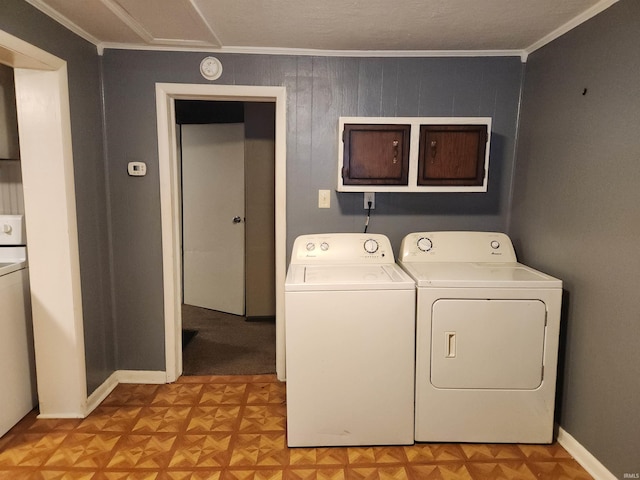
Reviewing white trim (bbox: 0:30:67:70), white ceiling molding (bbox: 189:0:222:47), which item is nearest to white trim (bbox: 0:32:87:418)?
white trim (bbox: 0:30:67:70)

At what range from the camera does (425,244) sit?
2.39m

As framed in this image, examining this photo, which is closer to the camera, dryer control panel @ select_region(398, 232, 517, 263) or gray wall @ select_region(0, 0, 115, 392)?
gray wall @ select_region(0, 0, 115, 392)

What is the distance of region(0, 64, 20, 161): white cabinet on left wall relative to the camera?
2.07m

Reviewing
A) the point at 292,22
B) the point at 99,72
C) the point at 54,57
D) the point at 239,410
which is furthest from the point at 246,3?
the point at 239,410

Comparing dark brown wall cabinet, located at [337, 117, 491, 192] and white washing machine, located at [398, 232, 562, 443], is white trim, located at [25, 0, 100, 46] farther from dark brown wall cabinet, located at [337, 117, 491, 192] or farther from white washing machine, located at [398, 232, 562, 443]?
white washing machine, located at [398, 232, 562, 443]

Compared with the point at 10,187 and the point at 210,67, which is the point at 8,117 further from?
the point at 210,67

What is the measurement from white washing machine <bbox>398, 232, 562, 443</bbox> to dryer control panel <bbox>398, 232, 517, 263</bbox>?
0.34 metres

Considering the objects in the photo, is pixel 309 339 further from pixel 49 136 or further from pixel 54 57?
pixel 54 57

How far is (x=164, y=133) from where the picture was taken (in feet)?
7.88

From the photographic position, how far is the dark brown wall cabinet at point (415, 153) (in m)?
2.22

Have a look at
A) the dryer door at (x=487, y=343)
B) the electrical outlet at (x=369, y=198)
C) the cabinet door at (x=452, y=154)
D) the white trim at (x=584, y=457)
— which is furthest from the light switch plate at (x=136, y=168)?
the white trim at (x=584, y=457)

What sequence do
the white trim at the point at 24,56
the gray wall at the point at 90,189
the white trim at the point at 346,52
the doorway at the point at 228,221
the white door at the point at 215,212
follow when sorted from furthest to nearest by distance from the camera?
A: the white door at the point at 215,212 < the doorway at the point at 228,221 < the white trim at the point at 346,52 < the gray wall at the point at 90,189 < the white trim at the point at 24,56

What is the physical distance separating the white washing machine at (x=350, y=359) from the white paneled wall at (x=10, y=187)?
1776mm

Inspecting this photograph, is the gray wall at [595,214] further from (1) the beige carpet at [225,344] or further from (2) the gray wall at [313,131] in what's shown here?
(1) the beige carpet at [225,344]
